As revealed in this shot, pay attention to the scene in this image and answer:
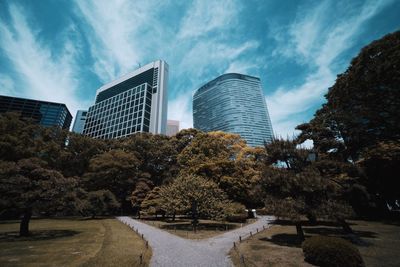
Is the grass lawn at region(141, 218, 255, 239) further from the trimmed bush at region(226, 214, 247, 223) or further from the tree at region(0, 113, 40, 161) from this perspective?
the tree at region(0, 113, 40, 161)

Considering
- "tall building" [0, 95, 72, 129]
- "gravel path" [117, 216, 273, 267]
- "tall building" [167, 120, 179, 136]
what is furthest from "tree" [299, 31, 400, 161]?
"tall building" [0, 95, 72, 129]

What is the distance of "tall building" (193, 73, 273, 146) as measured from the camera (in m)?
154

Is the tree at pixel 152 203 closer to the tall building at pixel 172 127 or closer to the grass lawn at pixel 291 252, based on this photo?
the grass lawn at pixel 291 252

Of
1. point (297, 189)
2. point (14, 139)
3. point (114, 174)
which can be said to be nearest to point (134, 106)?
point (114, 174)

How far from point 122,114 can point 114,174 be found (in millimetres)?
57347

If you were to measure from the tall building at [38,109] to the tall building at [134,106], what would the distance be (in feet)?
132

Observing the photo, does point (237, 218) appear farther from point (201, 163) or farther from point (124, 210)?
point (124, 210)

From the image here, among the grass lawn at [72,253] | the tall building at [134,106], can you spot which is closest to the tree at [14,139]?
the grass lawn at [72,253]

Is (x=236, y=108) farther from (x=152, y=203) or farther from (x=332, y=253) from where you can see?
(x=332, y=253)

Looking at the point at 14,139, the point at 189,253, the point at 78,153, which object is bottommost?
the point at 189,253

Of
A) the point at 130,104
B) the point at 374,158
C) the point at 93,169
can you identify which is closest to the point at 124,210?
the point at 93,169

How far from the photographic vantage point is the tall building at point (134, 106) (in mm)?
87188

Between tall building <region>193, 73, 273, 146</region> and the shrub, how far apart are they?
139285 millimetres

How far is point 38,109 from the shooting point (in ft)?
429
